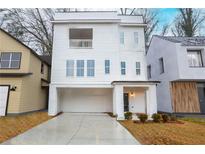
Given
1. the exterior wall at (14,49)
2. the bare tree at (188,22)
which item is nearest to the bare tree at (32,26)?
the exterior wall at (14,49)

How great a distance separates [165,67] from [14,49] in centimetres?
1303

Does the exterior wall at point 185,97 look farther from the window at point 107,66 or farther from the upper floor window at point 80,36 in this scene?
the upper floor window at point 80,36

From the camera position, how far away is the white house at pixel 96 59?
12.9 metres

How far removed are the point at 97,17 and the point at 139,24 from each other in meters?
3.90

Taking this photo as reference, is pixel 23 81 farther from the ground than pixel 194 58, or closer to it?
closer to it

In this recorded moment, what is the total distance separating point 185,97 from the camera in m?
12.6

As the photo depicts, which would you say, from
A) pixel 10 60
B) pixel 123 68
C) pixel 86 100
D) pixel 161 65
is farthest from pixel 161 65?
pixel 10 60

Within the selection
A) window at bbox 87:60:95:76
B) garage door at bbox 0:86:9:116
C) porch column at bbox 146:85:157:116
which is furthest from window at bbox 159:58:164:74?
garage door at bbox 0:86:9:116

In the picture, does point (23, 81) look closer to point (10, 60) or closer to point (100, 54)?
point (10, 60)

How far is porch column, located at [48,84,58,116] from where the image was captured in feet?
39.8

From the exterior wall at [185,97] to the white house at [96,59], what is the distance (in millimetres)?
2428

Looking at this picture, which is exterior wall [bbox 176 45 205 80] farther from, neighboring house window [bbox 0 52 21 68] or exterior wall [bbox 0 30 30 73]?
neighboring house window [bbox 0 52 21 68]
